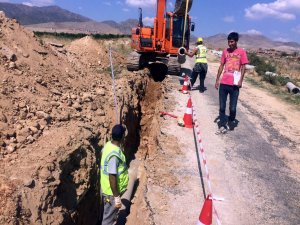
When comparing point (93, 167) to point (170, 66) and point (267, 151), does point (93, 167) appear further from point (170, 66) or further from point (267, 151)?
point (170, 66)

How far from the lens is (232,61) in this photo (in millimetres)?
8578

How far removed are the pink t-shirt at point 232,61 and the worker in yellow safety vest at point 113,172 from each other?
4.28 meters

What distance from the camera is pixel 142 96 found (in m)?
13.4

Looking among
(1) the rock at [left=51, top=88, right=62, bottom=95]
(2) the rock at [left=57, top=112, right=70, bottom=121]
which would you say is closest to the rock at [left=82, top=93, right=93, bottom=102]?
(1) the rock at [left=51, top=88, right=62, bottom=95]

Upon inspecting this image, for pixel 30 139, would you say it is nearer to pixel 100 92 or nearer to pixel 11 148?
pixel 11 148

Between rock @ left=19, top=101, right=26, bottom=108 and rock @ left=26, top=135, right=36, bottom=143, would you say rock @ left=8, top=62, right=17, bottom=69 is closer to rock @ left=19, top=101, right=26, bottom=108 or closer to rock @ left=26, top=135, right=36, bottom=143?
rock @ left=19, top=101, right=26, bottom=108

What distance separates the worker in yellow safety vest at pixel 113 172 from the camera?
506cm

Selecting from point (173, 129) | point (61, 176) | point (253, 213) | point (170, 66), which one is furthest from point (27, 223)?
point (170, 66)

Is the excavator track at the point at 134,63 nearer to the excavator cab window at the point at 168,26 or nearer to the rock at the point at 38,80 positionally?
the excavator cab window at the point at 168,26

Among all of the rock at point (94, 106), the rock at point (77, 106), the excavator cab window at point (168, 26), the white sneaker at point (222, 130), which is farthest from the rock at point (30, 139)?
the excavator cab window at point (168, 26)

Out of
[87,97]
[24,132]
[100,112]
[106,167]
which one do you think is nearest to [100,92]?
[87,97]

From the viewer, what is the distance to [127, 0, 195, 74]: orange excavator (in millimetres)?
15375

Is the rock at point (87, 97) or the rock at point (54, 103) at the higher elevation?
the rock at point (54, 103)

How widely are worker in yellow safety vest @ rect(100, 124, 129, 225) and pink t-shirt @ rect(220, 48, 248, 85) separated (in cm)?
428
